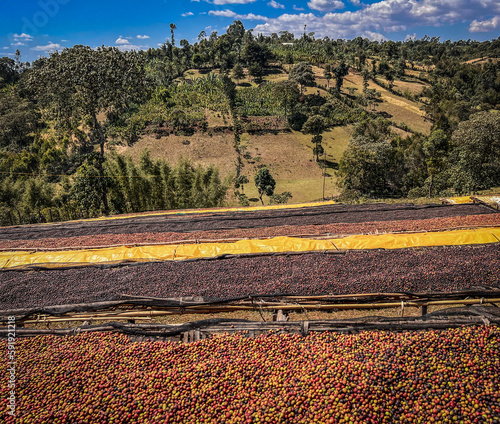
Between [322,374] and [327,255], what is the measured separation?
5205mm

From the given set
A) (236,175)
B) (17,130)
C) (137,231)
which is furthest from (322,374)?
(17,130)

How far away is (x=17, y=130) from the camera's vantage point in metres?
52.7

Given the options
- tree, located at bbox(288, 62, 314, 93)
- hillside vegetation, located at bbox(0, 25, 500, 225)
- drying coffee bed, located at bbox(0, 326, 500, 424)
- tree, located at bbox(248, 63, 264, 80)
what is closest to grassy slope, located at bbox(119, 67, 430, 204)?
hillside vegetation, located at bbox(0, 25, 500, 225)

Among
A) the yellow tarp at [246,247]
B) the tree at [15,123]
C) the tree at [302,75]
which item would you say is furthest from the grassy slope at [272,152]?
the yellow tarp at [246,247]

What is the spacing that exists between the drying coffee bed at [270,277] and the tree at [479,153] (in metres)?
19.4

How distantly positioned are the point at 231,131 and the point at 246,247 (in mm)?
43900

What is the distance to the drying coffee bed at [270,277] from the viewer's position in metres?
8.69

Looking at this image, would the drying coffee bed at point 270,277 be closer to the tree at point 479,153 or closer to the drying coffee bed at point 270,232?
the drying coffee bed at point 270,232

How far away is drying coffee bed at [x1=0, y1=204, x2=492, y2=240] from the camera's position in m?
15.8

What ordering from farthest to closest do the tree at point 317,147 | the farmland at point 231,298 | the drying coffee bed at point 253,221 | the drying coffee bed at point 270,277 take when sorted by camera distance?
1. the tree at point 317,147
2. the drying coffee bed at point 253,221
3. the drying coffee bed at point 270,277
4. the farmland at point 231,298

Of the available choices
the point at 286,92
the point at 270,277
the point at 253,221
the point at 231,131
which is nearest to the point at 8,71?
the point at 231,131

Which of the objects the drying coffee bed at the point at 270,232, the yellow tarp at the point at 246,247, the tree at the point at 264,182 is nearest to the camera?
the yellow tarp at the point at 246,247

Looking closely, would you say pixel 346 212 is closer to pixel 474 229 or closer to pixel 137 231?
pixel 474 229

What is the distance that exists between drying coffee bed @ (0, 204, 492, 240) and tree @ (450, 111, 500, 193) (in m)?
12.2
